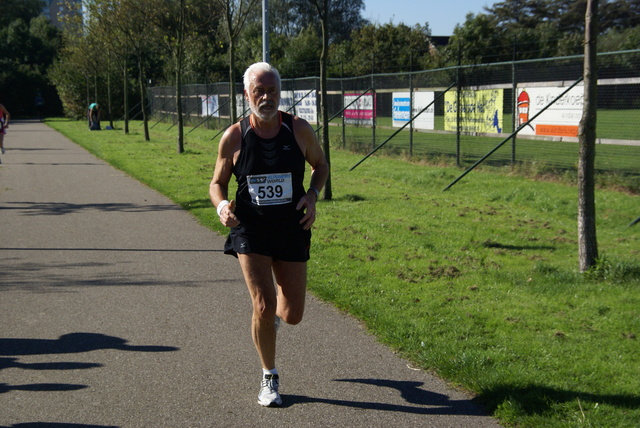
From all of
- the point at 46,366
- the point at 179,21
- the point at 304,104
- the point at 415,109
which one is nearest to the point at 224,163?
the point at 46,366

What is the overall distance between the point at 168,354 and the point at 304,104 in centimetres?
2078

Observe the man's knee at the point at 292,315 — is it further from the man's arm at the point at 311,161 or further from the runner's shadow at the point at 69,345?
the runner's shadow at the point at 69,345

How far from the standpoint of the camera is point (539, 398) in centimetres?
418

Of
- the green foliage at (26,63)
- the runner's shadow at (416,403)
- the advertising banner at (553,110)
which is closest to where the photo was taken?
the runner's shadow at (416,403)

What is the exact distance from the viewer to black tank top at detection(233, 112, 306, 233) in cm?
429

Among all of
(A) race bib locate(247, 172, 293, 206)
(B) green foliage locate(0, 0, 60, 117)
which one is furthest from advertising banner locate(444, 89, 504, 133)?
(B) green foliage locate(0, 0, 60, 117)

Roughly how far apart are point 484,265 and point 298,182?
3883 mm

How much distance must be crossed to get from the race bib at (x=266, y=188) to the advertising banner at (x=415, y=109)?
1418cm

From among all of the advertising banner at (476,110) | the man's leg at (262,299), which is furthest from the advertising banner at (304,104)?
the man's leg at (262,299)

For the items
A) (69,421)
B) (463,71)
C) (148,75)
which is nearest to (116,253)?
(69,421)

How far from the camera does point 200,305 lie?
6512mm

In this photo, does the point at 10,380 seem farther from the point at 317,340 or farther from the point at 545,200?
the point at 545,200

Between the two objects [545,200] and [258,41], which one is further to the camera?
[258,41]

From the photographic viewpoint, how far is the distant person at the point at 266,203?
428 centimetres
